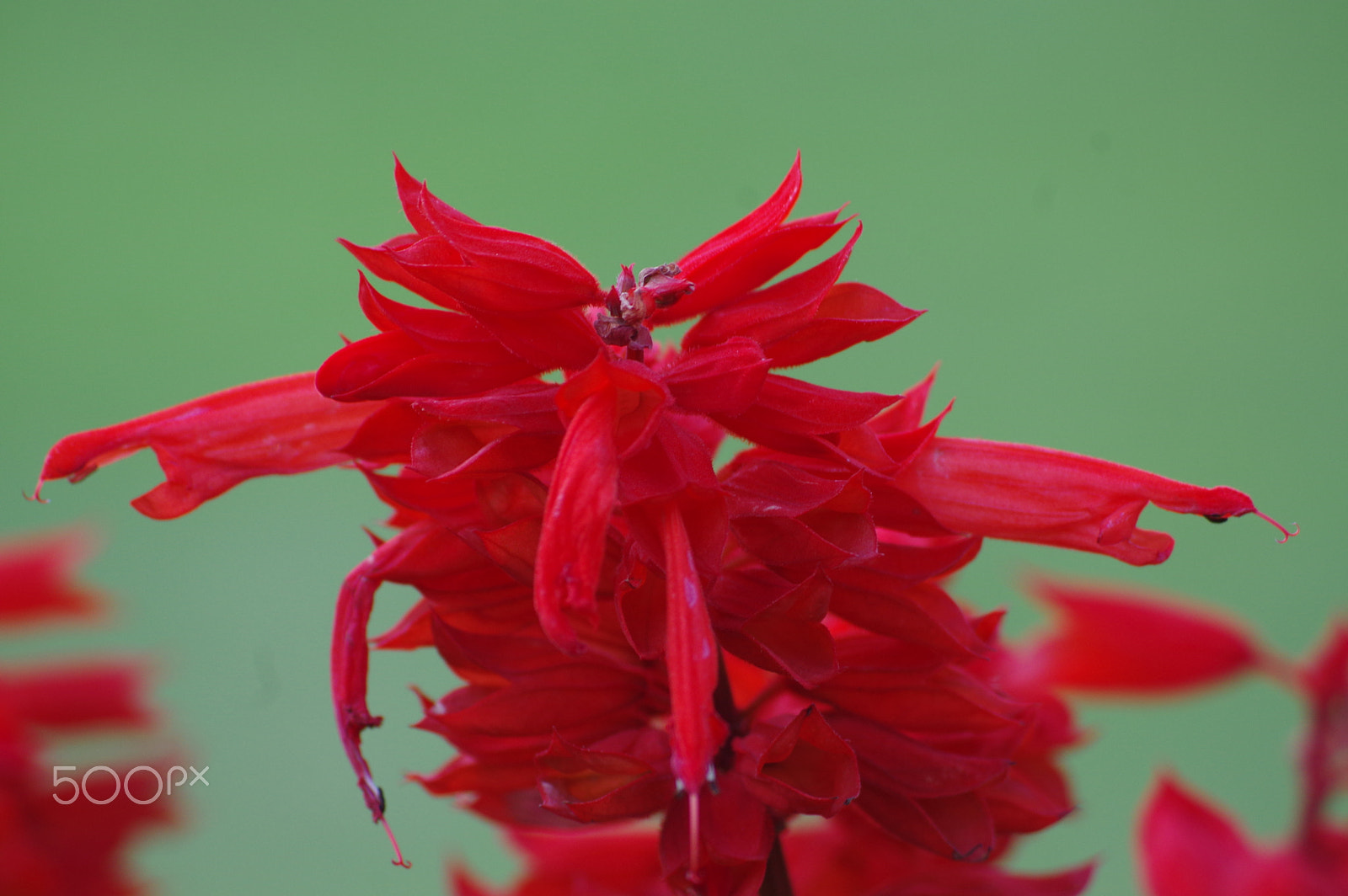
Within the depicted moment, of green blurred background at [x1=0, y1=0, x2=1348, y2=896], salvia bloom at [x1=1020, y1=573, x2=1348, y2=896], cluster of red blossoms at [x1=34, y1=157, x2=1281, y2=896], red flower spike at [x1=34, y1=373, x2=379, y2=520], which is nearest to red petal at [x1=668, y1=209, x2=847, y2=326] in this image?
cluster of red blossoms at [x1=34, y1=157, x2=1281, y2=896]

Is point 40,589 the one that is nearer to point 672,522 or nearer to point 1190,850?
point 672,522

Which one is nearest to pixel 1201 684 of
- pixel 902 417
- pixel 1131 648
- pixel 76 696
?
pixel 1131 648

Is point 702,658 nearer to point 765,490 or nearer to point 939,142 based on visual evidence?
point 765,490

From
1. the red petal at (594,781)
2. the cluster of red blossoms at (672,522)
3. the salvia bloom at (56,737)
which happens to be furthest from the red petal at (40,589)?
the red petal at (594,781)

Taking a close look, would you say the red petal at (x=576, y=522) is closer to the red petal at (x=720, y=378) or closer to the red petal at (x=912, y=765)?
the red petal at (x=720, y=378)

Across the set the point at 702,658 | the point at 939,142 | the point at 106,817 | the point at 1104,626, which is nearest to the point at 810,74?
the point at 939,142

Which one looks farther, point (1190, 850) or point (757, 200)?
point (757, 200)
